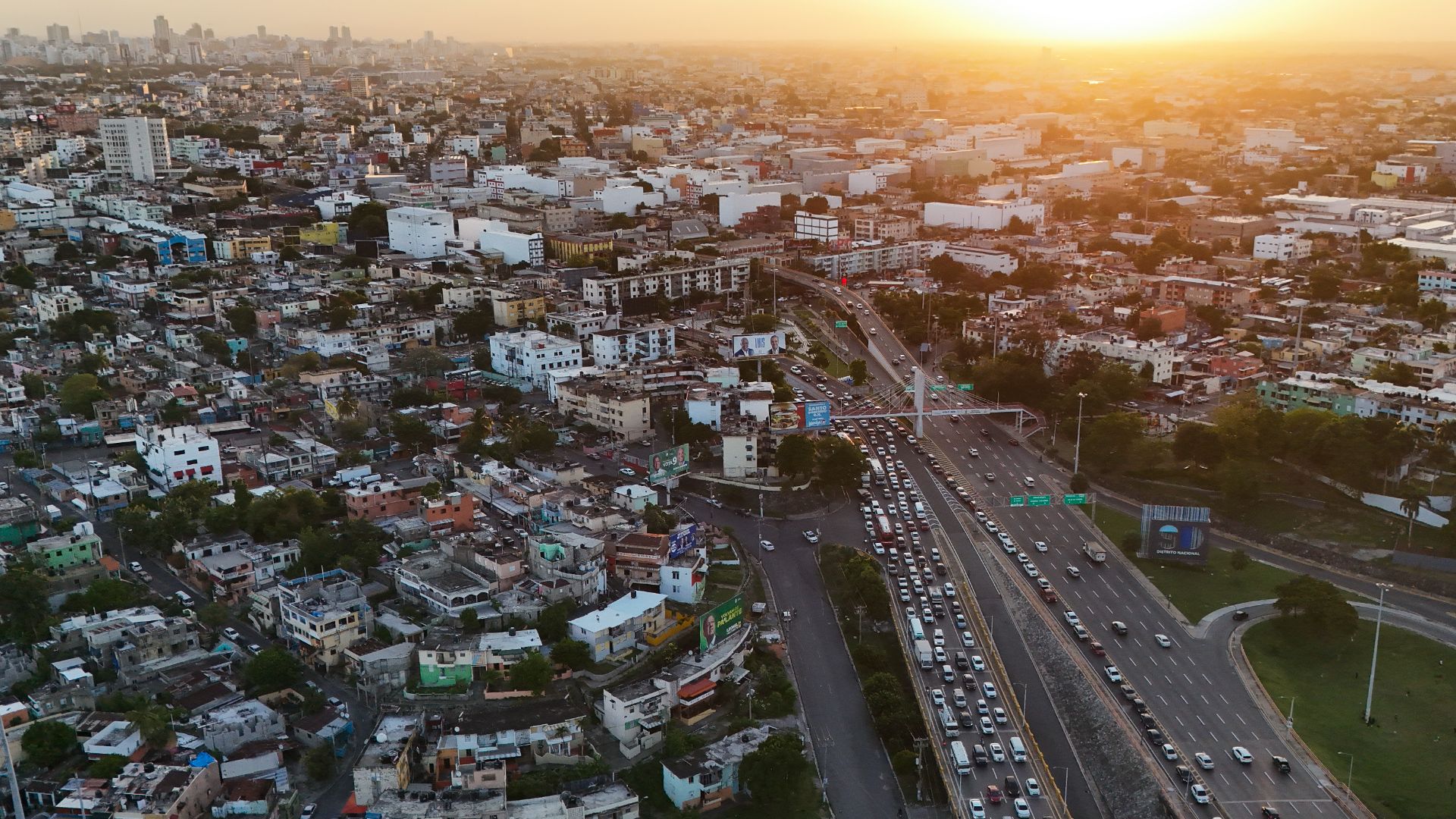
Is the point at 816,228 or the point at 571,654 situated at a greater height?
the point at 816,228

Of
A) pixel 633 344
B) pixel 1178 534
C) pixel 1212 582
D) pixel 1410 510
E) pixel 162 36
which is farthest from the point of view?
pixel 162 36

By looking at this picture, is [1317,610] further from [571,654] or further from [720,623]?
[571,654]

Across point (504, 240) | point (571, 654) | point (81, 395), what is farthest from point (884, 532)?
point (504, 240)

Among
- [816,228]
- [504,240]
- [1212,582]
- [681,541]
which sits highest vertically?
[504,240]

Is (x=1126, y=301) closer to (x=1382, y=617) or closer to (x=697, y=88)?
(x=1382, y=617)

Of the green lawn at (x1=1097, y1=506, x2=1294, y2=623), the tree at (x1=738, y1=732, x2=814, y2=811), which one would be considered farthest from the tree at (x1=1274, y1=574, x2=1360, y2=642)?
Answer: the tree at (x1=738, y1=732, x2=814, y2=811)

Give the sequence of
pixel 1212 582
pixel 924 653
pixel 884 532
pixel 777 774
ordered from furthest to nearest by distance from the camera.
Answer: pixel 884 532
pixel 1212 582
pixel 924 653
pixel 777 774
